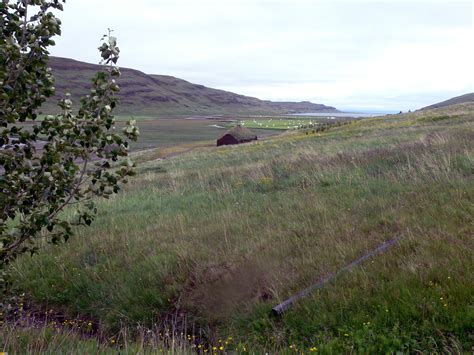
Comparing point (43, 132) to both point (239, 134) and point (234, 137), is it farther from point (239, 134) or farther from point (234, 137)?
point (239, 134)

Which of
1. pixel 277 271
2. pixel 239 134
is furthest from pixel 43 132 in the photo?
pixel 239 134

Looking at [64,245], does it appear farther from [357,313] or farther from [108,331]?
[357,313]

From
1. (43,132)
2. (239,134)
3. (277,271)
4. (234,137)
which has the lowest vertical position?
(234,137)

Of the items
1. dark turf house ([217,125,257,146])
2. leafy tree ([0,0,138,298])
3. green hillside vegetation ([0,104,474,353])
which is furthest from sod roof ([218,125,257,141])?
leafy tree ([0,0,138,298])

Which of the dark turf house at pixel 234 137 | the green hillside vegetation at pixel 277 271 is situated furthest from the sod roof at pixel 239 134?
the green hillside vegetation at pixel 277 271

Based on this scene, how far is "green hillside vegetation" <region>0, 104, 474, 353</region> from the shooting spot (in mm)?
4301

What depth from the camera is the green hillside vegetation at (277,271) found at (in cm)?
430

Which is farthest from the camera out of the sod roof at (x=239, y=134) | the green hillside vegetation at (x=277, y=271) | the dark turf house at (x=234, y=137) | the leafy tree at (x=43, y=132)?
the sod roof at (x=239, y=134)

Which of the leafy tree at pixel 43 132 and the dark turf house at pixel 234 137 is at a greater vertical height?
the leafy tree at pixel 43 132

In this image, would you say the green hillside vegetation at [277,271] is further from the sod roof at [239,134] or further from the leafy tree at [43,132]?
the sod roof at [239,134]

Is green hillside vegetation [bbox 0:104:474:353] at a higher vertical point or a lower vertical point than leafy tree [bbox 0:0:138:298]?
lower

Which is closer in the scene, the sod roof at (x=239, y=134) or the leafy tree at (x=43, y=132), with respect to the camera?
the leafy tree at (x=43, y=132)

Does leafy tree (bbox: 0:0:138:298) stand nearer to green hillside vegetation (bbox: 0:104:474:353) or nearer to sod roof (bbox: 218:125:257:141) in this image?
green hillside vegetation (bbox: 0:104:474:353)

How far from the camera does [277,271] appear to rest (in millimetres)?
5605
